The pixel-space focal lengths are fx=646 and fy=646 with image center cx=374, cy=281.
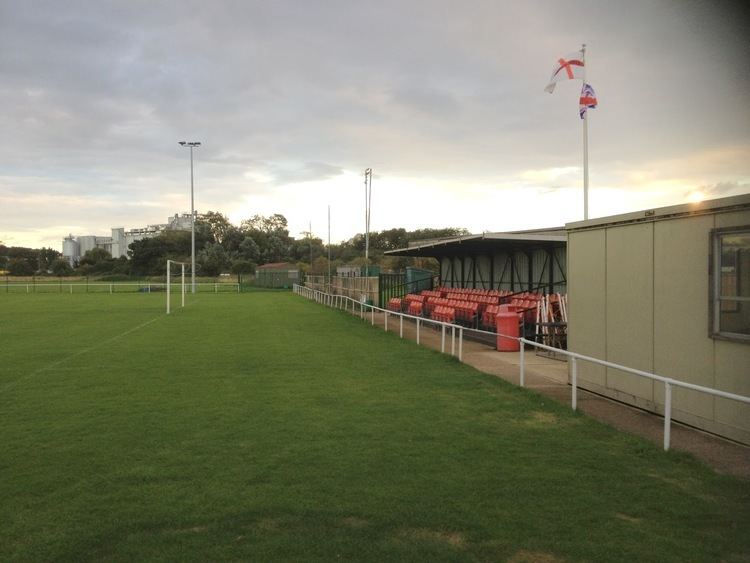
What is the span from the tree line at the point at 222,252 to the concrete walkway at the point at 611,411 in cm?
6440

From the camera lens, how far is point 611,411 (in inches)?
327

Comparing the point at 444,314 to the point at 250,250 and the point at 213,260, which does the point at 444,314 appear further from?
the point at 250,250

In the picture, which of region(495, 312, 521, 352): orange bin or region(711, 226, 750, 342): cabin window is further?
region(495, 312, 521, 352): orange bin

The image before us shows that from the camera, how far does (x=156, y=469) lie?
585 centimetres

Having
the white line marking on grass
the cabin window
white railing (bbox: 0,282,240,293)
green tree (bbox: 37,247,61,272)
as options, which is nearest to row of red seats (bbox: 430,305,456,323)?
the white line marking on grass

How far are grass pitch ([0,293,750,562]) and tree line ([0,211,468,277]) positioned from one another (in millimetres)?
68890

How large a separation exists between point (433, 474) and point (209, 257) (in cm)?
9838

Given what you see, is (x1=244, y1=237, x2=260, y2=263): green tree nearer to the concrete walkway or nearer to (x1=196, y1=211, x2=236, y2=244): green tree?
(x1=196, y1=211, x2=236, y2=244): green tree

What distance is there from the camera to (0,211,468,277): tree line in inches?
3809

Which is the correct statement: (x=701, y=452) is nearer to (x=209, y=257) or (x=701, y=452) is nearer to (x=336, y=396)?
(x=336, y=396)

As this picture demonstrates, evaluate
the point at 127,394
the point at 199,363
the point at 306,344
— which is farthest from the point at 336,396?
the point at 306,344

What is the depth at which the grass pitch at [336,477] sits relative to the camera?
167 inches

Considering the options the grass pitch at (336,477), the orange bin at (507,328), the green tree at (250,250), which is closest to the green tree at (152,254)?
the green tree at (250,250)

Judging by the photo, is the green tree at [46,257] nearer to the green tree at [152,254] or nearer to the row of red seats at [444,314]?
the green tree at [152,254]
